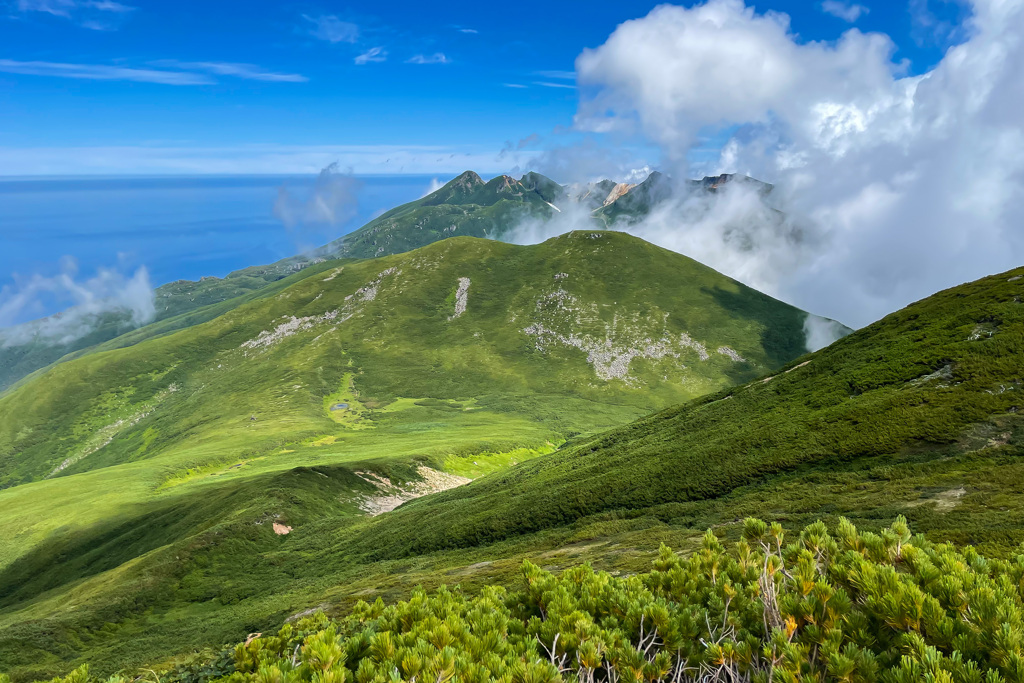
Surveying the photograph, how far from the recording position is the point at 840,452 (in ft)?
158

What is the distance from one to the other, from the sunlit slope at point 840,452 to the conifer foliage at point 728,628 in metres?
18.8

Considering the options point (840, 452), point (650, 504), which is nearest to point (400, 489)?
point (650, 504)

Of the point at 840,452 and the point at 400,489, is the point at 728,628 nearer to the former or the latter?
the point at 840,452

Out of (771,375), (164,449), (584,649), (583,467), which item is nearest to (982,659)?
(584,649)

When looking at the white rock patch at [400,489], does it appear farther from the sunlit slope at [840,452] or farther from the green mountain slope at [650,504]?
the sunlit slope at [840,452]

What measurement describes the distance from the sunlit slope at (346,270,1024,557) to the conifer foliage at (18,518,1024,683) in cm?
1877

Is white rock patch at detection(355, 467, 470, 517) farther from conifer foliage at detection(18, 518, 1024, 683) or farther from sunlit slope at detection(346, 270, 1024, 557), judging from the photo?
conifer foliage at detection(18, 518, 1024, 683)

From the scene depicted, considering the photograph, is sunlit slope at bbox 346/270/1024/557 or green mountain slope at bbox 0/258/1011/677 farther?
green mountain slope at bbox 0/258/1011/677

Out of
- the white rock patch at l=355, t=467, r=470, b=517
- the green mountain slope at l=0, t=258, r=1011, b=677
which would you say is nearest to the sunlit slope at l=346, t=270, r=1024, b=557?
the green mountain slope at l=0, t=258, r=1011, b=677

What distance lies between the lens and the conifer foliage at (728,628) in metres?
6.91

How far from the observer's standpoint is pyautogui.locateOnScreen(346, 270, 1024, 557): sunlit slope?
118 ft

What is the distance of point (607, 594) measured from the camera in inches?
433

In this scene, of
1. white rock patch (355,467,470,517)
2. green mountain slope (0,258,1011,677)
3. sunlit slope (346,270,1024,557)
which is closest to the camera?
sunlit slope (346,270,1024,557)

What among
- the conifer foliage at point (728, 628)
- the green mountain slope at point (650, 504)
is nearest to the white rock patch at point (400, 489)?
the green mountain slope at point (650, 504)
